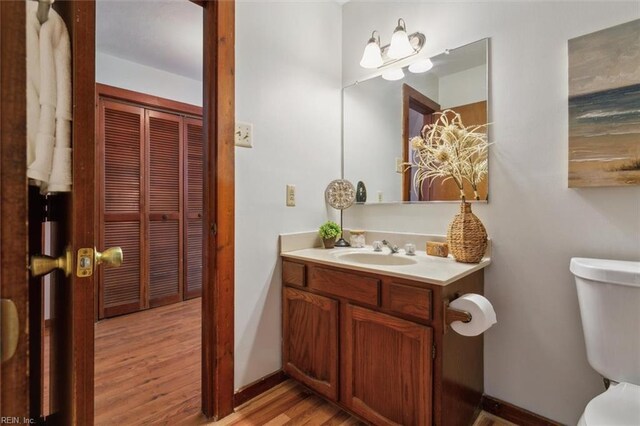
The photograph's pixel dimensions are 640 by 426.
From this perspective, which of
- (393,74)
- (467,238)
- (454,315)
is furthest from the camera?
(393,74)

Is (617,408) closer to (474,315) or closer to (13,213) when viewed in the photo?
(474,315)

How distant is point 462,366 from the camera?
4.24ft

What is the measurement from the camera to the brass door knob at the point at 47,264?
19.0 inches

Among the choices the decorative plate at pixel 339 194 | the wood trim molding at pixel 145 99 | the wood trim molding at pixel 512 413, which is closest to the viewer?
the wood trim molding at pixel 512 413

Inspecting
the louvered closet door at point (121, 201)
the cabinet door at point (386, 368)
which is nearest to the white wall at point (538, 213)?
the cabinet door at point (386, 368)

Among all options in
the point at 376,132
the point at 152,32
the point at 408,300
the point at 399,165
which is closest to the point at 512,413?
the point at 408,300

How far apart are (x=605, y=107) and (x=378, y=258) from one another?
3.78 feet

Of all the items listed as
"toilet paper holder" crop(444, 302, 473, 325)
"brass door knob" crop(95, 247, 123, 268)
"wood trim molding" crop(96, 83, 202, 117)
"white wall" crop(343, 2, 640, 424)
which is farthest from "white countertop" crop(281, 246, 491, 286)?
"wood trim molding" crop(96, 83, 202, 117)

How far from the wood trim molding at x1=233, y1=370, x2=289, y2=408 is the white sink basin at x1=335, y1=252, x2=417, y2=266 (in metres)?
0.77

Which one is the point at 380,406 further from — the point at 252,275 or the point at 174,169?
the point at 174,169

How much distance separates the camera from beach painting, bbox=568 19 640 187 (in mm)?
1122

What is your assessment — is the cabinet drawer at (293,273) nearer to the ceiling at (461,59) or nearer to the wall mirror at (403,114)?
the wall mirror at (403,114)

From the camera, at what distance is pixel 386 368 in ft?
4.19

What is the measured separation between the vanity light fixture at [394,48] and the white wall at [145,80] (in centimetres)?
217
